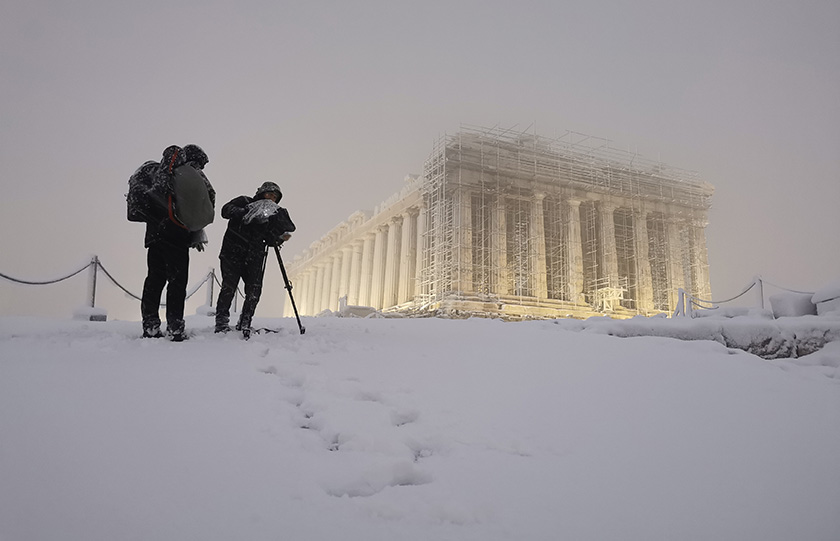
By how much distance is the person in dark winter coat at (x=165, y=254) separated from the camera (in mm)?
5066

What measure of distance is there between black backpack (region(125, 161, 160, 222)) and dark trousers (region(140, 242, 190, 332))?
316 mm

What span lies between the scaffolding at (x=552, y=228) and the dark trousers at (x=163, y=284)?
800 inches

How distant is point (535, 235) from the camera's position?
92.2 feet

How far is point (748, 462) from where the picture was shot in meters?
2.76

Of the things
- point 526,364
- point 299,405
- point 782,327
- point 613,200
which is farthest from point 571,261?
point 299,405

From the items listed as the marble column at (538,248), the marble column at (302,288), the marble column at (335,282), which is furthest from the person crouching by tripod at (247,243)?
the marble column at (302,288)

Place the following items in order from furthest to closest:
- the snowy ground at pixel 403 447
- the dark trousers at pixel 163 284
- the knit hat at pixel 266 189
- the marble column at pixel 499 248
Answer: the marble column at pixel 499 248, the knit hat at pixel 266 189, the dark trousers at pixel 163 284, the snowy ground at pixel 403 447

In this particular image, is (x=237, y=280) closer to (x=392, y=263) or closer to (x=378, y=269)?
(x=392, y=263)

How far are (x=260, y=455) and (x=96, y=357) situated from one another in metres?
2.27

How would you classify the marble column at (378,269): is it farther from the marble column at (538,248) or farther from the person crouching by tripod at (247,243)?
the person crouching by tripod at (247,243)

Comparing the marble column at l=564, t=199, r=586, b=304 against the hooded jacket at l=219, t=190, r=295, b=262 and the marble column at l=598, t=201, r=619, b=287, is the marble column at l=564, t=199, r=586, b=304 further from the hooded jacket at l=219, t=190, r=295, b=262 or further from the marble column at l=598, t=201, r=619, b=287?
the hooded jacket at l=219, t=190, r=295, b=262

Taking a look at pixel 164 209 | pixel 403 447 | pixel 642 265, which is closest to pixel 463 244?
pixel 642 265

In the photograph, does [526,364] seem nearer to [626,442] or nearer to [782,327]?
[626,442]

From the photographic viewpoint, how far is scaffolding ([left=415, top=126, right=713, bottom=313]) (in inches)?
1069
